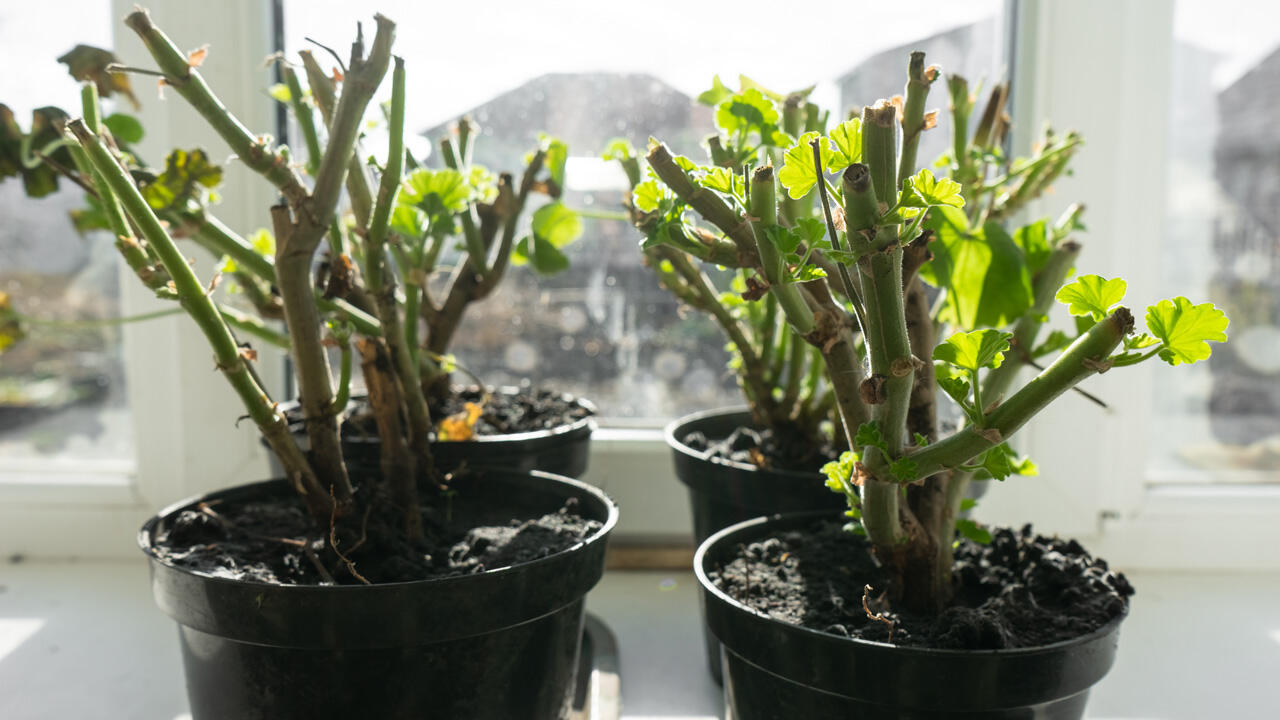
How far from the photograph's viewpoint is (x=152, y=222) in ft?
1.71

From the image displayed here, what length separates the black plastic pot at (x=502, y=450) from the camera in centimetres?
77

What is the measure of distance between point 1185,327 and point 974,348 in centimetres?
8

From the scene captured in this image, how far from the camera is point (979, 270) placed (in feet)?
1.94

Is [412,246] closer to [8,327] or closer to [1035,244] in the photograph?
[8,327]

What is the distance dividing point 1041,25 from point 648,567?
727mm

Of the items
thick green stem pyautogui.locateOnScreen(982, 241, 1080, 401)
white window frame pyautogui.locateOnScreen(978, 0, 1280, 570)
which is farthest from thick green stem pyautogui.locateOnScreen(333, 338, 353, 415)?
white window frame pyautogui.locateOnScreen(978, 0, 1280, 570)

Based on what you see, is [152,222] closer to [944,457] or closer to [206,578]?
[206,578]

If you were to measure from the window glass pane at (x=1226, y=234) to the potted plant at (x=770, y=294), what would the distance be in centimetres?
28

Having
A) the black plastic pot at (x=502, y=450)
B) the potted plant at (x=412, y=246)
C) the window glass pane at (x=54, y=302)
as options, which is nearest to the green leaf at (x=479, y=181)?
the potted plant at (x=412, y=246)

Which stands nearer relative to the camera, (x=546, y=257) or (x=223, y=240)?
(x=223, y=240)

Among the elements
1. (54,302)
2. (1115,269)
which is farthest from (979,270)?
(54,302)

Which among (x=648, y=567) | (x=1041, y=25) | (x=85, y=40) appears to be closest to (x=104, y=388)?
(x=85, y=40)

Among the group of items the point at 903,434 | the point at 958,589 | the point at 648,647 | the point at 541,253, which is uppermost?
the point at 541,253

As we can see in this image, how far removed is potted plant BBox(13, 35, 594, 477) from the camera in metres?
0.64
